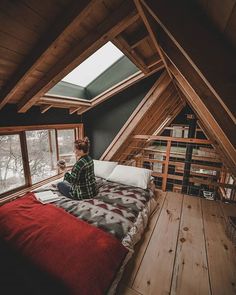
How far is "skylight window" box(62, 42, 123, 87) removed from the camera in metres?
2.00

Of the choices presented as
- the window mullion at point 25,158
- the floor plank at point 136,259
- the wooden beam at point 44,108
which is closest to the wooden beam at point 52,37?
the wooden beam at point 44,108

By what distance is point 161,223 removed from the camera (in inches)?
81.4

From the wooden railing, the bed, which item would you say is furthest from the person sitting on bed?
the wooden railing

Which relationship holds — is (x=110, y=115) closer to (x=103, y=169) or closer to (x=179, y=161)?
(x=103, y=169)

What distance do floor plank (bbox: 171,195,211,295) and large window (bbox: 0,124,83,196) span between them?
2.52 meters

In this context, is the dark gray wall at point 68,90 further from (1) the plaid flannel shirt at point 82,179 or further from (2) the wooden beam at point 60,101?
(1) the plaid flannel shirt at point 82,179

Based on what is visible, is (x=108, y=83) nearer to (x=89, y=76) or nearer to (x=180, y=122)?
(x=89, y=76)

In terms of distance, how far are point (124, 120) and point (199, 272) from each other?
251cm

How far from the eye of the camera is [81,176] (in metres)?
1.94

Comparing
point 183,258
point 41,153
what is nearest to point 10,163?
point 41,153

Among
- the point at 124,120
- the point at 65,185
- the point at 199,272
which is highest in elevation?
the point at 124,120

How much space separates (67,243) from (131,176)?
4.93 ft

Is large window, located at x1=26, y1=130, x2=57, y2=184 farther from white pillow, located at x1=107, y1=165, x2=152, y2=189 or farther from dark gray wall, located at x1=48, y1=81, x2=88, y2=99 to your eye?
white pillow, located at x1=107, y1=165, x2=152, y2=189

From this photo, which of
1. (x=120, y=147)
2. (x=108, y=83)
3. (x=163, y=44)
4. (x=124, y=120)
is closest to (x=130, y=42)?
(x=163, y=44)
